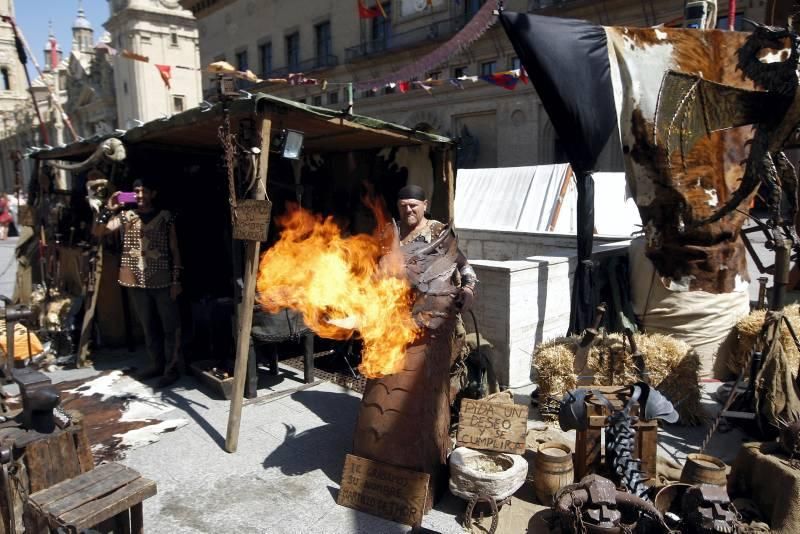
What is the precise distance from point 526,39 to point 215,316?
5.44 m

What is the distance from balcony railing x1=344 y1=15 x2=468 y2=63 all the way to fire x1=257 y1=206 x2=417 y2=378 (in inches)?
951

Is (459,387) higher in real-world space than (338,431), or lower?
higher

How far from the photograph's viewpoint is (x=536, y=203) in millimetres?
13336

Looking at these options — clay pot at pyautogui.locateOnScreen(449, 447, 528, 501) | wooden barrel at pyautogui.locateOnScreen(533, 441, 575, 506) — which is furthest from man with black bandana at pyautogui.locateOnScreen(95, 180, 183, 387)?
wooden barrel at pyautogui.locateOnScreen(533, 441, 575, 506)

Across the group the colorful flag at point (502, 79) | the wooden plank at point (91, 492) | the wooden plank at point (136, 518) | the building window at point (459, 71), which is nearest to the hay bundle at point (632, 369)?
the wooden plank at point (136, 518)

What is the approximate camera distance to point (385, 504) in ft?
12.7

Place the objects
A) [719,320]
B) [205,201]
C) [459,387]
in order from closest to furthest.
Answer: [459,387]
[719,320]
[205,201]

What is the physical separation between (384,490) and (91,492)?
196cm

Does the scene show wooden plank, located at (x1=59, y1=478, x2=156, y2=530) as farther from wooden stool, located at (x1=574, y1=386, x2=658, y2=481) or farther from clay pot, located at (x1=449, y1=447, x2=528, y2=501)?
wooden stool, located at (x1=574, y1=386, x2=658, y2=481)

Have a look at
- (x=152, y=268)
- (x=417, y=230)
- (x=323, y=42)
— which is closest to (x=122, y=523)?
(x=417, y=230)

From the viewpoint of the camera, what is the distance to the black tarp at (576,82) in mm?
6047

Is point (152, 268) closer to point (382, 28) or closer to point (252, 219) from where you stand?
point (252, 219)

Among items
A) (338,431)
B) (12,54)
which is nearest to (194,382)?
(338,431)

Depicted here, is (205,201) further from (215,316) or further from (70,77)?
(70,77)
